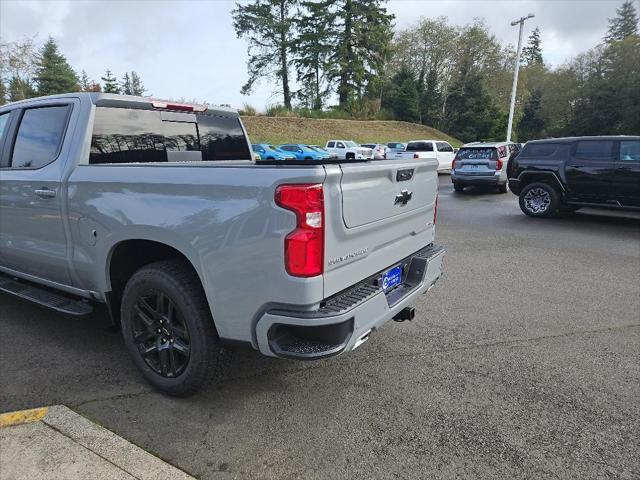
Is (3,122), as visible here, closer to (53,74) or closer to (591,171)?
(591,171)

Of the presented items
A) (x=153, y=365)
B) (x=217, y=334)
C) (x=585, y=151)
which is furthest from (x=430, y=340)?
(x=585, y=151)

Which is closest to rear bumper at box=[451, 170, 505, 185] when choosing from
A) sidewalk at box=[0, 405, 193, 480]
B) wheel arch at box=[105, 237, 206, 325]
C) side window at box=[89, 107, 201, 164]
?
side window at box=[89, 107, 201, 164]

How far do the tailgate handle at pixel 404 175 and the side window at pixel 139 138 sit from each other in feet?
6.57

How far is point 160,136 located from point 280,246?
2073 millimetres

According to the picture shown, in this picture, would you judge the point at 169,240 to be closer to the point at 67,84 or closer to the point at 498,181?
the point at 498,181

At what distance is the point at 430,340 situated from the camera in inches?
145

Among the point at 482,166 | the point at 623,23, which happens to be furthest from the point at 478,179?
the point at 623,23

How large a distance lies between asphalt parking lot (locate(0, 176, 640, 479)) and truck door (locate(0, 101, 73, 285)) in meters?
0.71

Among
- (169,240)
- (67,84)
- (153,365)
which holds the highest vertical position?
(67,84)

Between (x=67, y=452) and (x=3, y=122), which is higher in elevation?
(x=3, y=122)

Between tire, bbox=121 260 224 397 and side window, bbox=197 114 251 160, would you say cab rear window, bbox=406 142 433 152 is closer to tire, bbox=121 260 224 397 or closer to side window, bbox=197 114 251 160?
side window, bbox=197 114 251 160

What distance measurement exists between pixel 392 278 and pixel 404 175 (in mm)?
708

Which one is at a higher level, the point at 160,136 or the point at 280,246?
the point at 160,136

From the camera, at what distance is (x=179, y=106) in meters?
3.69
